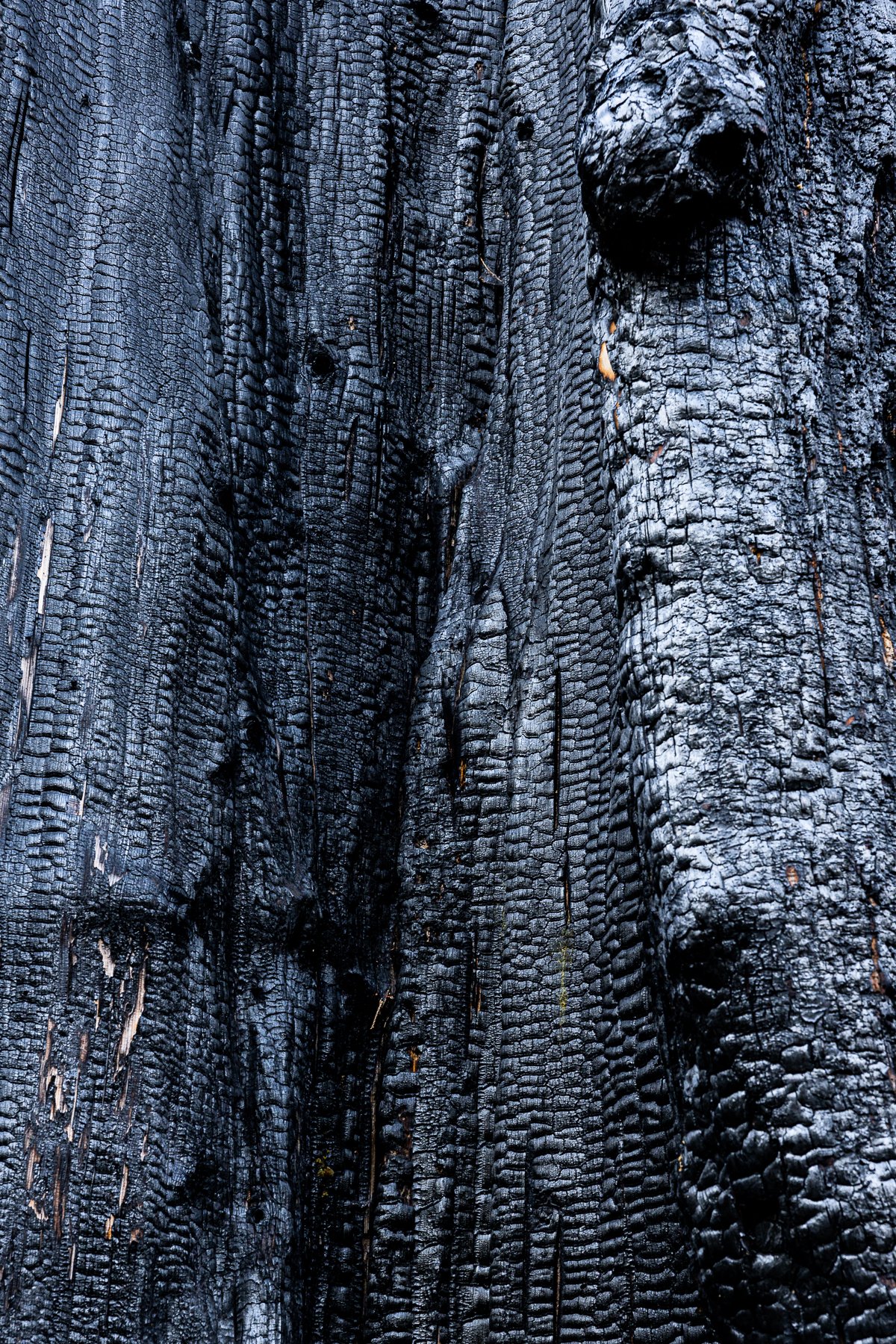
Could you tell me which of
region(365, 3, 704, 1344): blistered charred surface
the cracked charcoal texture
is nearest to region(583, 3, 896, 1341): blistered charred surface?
the cracked charcoal texture

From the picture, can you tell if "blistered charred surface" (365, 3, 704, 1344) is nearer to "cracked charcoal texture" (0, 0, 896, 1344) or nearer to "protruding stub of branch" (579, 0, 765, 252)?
"cracked charcoal texture" (0, 0, 896, 1344)

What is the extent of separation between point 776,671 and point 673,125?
71 cm

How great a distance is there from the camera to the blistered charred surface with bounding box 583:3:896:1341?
1457 mm

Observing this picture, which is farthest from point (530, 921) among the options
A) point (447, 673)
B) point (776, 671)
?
point (776, 671)

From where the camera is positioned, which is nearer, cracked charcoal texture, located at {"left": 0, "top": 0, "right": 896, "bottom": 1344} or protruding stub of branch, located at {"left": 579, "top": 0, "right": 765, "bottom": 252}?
cracked charcoal texture, located at {"left": 0, "top": 0, "right": 896, "bottom": 1344}

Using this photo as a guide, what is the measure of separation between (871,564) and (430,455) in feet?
2.59

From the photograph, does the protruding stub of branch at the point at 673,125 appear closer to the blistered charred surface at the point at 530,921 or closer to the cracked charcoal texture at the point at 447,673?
the cracked charcoal texture at the point at 447,673

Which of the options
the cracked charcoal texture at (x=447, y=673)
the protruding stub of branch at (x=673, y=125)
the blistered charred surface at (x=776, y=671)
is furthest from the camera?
the protruding stub of branch at (x=673, y=125)

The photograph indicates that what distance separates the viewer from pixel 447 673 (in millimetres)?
2152

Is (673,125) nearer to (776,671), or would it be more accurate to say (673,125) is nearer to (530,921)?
(776,671)

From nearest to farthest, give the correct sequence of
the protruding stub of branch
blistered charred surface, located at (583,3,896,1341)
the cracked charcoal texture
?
1. blistered charred surface, located at (583,3,896,1341)
2. the cracked charcoal texture
3. the protruding stub of branch

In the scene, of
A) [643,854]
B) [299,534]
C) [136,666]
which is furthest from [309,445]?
[643,854]

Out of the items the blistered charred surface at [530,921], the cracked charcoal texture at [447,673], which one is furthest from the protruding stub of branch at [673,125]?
the blistered charred surface at [530,921]

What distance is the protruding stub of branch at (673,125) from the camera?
5.67ft
